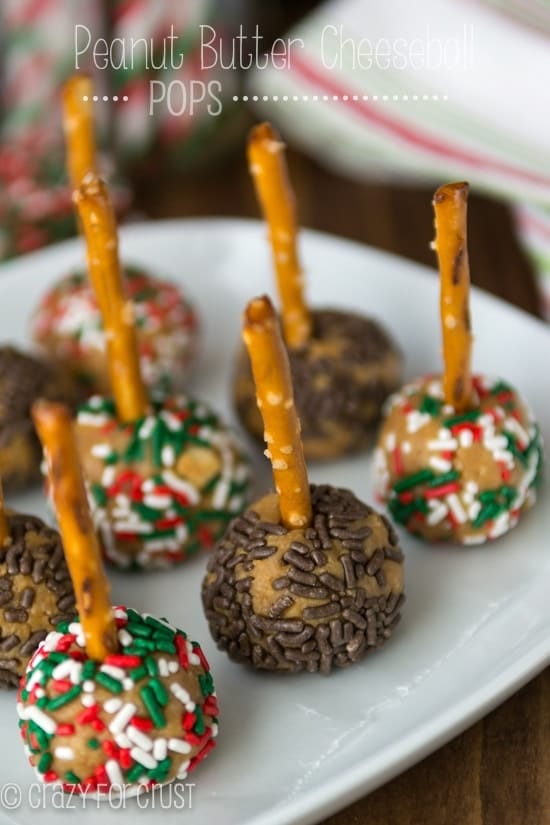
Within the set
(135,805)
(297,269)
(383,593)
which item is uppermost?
(297,269)

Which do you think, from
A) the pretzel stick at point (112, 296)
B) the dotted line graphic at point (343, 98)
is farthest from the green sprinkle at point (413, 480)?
the dotted line graphic at point (343, 98)

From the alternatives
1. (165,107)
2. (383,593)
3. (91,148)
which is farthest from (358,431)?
(165,107)

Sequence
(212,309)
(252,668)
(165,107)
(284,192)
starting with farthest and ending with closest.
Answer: (165,107), (212,309), (284,192), (252,668)

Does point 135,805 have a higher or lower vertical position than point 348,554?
lower

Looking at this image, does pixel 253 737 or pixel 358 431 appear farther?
pixel 358 431

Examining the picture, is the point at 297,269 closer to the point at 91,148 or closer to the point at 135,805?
the point at 91,148

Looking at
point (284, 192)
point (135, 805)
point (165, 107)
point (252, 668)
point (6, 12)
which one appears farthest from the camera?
point (165, 107)

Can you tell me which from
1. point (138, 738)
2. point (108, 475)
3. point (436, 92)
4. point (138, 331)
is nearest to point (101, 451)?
point (108, 475)

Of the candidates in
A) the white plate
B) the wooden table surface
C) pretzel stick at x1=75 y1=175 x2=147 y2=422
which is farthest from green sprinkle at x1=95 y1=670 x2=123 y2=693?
pretzel stick at x1=75 y1=175 x2=147 y2=422
